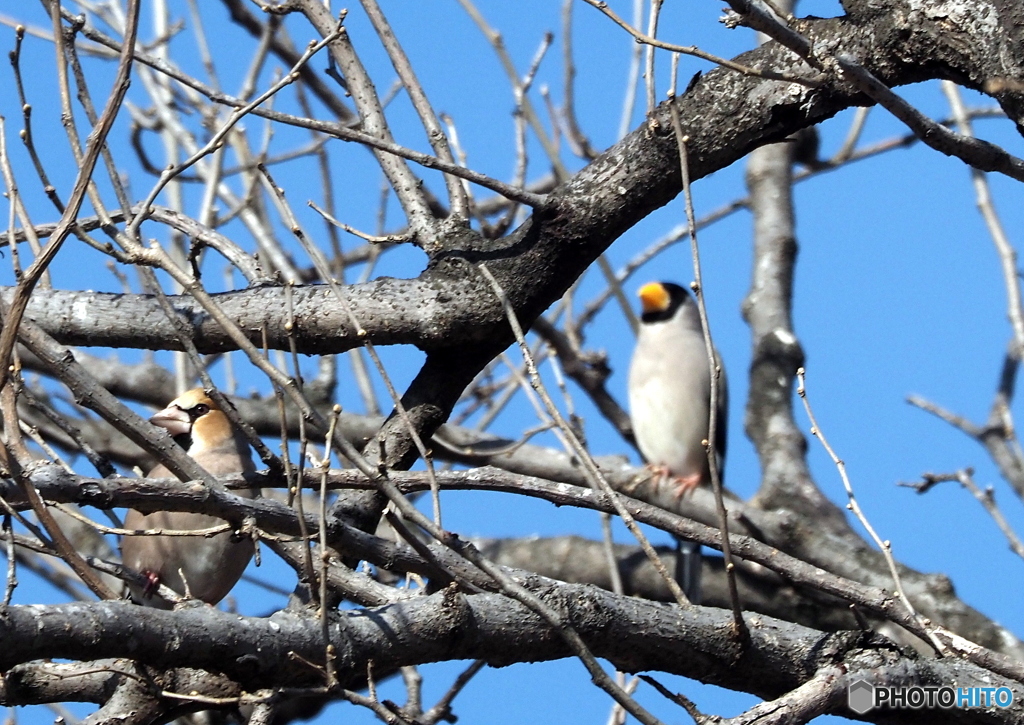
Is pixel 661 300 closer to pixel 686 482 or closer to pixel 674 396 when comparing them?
pixel 674 396

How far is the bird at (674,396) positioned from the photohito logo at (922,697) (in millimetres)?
4148

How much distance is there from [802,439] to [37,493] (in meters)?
3.77

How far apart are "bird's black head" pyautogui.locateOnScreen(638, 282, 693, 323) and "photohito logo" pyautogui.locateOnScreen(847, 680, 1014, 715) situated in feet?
17.8

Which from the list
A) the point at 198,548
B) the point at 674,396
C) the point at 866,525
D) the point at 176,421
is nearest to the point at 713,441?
the point at 866,525

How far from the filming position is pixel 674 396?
23.5ft

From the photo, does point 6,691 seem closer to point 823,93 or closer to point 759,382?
point 823,93

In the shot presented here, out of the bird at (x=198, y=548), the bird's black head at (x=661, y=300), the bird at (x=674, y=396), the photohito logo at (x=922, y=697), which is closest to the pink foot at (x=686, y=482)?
the bird at (x=674, y=396)

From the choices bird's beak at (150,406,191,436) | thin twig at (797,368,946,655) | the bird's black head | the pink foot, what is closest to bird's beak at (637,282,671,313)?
the bird's black head

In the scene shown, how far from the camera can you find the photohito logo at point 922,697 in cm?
225

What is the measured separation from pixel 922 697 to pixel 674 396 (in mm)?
4872

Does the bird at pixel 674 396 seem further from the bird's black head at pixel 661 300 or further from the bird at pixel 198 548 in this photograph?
the bird at pixel 198 548

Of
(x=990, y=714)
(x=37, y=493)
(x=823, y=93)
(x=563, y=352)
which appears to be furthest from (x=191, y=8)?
(x=990, y=714)

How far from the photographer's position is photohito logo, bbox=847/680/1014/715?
2.25 metres

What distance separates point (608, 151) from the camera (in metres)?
2.97
